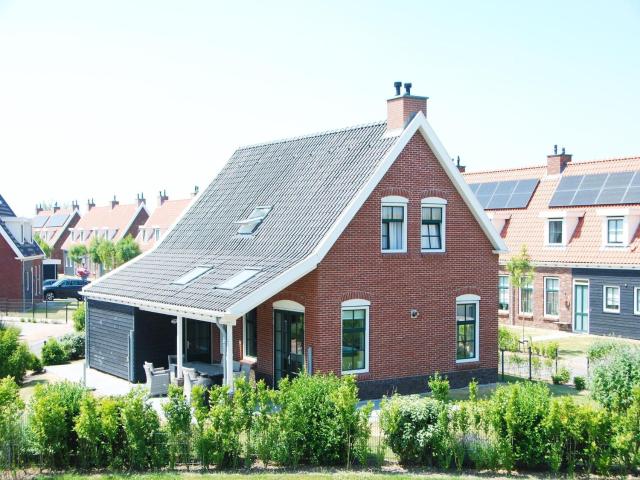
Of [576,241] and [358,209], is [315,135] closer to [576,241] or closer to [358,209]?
[358,209]

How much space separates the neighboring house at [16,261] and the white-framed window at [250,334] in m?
29.5

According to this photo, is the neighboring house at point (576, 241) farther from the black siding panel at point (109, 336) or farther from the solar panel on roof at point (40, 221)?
the solar panel on roof at point (40, 221)

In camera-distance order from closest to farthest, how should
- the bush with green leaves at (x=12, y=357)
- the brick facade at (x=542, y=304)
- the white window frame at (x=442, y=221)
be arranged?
the white window frame at (x=442, y=221) < the bush with green leaves at (x=12, y=357) < the brick facade at (x=542, y=304)

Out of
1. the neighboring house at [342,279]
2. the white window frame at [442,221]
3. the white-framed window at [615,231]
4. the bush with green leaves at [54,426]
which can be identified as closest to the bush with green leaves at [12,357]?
the neighboring house at [342,279]

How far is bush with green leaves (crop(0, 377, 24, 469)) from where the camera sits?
43.8ft

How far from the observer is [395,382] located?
20109 mm

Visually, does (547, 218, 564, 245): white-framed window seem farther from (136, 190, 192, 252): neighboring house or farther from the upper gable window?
(136, 190, 192, 252): neighboring house

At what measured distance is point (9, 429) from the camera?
13500mm

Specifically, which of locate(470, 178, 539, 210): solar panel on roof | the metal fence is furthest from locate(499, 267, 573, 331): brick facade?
the metal fence

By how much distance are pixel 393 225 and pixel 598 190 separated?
1894 centimetres

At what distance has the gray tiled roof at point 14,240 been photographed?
4819 cm

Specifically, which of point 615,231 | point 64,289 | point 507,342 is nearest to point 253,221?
point 507,342

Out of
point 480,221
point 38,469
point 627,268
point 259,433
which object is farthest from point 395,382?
point 627,268

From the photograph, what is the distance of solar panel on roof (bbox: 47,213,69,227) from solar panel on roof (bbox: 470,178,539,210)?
61.2 meters
